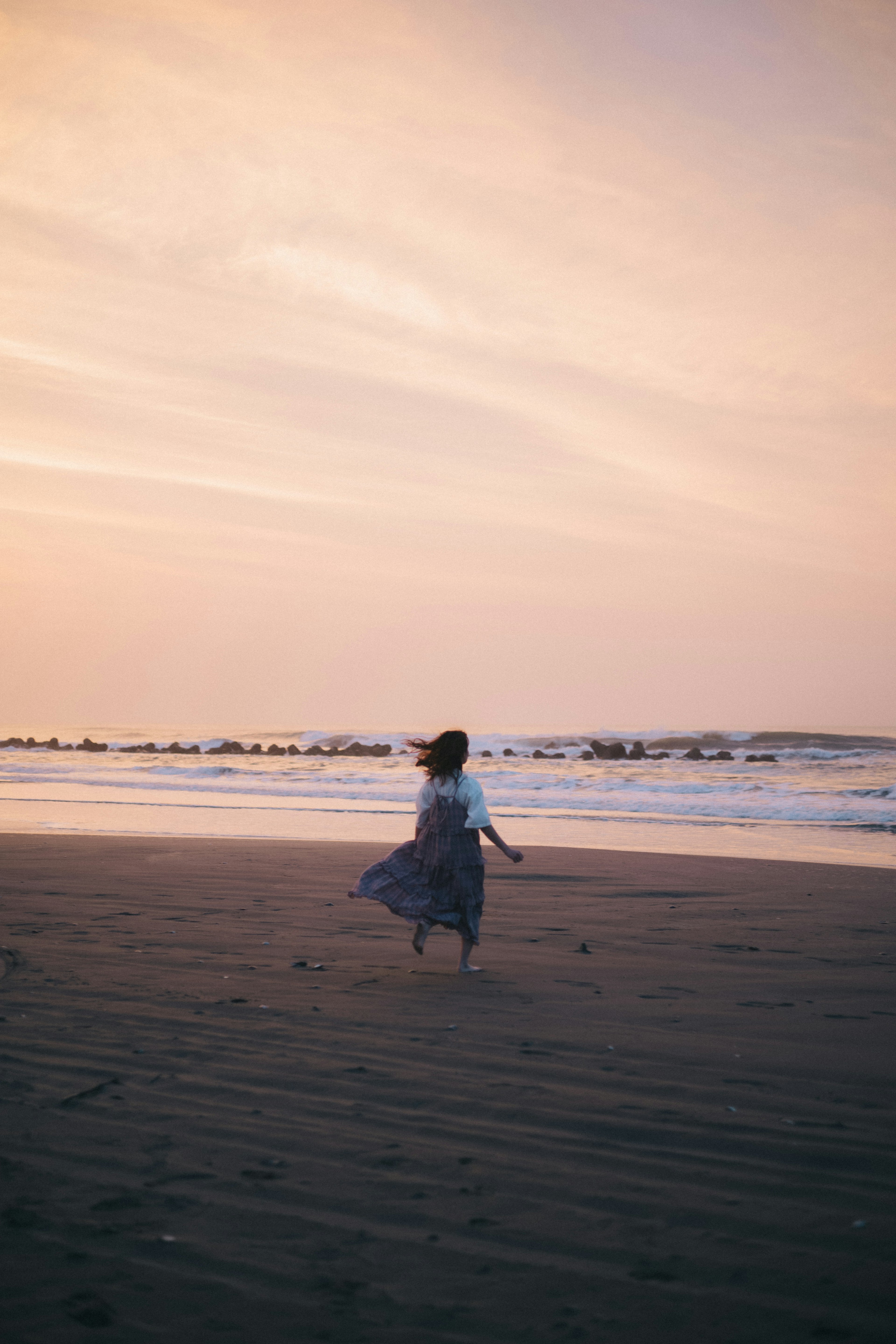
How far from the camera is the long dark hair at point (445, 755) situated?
21.1 feet

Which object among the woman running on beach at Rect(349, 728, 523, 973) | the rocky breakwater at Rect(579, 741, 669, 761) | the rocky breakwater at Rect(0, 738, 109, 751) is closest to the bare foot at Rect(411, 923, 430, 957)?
the woman running on beach at Rect(349, 728, 523, 973)

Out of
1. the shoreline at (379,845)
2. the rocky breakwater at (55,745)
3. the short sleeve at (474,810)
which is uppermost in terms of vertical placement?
the short sleeve at (474,810)

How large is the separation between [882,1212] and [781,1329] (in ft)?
2.48

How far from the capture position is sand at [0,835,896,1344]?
2428mm

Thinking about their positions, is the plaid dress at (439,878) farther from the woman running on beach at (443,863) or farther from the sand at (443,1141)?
the sand at (443,1141)

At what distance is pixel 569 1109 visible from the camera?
3.67 meters

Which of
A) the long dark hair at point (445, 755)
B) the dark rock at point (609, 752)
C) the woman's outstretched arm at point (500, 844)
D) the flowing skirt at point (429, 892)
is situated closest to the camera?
the woman's outstretched arm at point (500, 844)

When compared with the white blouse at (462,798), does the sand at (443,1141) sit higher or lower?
lower

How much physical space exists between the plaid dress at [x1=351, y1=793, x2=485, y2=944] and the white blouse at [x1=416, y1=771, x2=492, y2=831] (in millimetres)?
24

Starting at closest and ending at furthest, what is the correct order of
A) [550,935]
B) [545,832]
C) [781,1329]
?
[781,1329], [550,935], [545,832]

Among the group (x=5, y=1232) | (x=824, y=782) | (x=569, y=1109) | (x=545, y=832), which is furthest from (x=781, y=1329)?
(x=824, y=782)

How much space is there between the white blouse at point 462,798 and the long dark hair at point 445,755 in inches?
1.8

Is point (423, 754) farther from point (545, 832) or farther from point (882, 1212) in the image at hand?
point (545, 832)

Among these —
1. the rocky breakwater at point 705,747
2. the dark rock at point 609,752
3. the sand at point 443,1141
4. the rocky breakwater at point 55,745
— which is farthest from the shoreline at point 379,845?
the rocky breakwater at point 55,745
